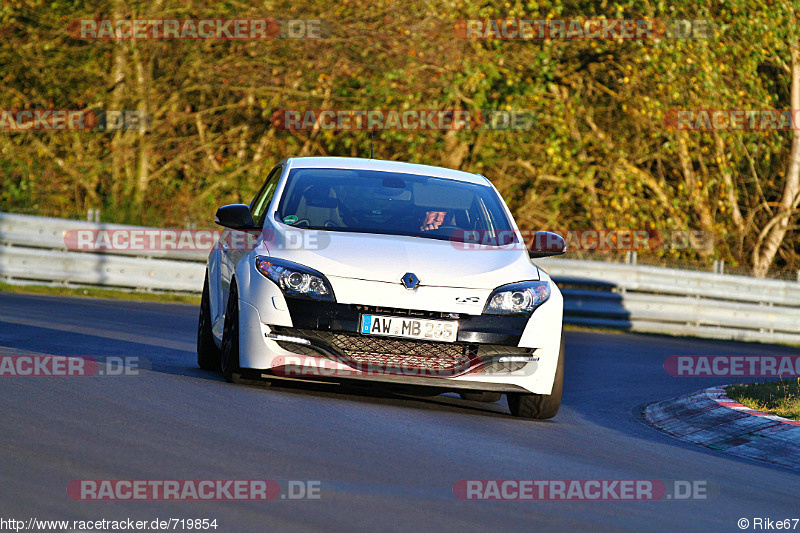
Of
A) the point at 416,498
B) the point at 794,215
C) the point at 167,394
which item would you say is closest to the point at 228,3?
the point at 794,215

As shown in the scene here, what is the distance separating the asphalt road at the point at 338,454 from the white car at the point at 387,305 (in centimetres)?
26

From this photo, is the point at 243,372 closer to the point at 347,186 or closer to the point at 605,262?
the point at 347,186

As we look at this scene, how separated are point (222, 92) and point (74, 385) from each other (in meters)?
16.6

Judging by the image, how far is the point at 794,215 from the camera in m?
27.1
